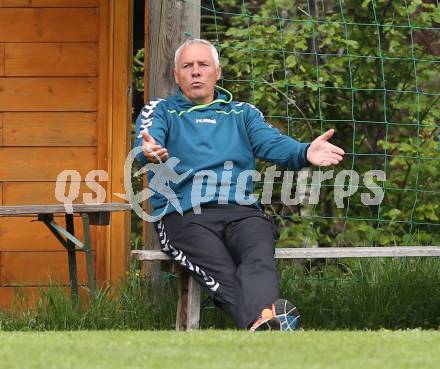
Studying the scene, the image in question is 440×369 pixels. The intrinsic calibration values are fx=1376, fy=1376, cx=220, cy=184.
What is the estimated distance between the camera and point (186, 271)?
24.2 feet

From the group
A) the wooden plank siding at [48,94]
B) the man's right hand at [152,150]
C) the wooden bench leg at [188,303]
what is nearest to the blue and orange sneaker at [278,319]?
the wooden bench leg at [188,303]

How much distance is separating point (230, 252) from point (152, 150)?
77 centimetres

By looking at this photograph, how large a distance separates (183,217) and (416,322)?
1646 mm

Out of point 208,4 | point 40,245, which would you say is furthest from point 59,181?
point 208,4

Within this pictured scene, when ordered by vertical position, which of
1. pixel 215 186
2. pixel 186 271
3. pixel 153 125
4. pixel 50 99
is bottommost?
pixel 186 271

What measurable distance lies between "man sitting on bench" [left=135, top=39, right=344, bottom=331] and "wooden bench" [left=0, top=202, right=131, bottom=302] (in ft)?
1.56

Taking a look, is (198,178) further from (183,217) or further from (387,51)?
(387,51)

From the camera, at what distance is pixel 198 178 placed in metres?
7.36

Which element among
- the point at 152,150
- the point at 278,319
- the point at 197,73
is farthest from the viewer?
the point at 197,73

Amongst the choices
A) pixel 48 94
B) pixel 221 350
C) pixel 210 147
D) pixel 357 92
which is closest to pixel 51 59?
pixel 48 94

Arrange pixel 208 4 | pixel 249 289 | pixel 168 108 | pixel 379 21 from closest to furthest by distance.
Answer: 1. pixel 249 289
2. pixel 168 108
3. pixel 379 21
4. pixel 208 4

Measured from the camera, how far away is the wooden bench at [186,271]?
730cm

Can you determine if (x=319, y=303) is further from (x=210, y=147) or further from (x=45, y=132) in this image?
(x=45, y=132)

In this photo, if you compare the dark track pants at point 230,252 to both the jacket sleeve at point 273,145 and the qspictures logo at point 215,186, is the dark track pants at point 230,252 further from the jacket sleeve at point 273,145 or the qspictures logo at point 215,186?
the jacket sleeve at point 273,145
